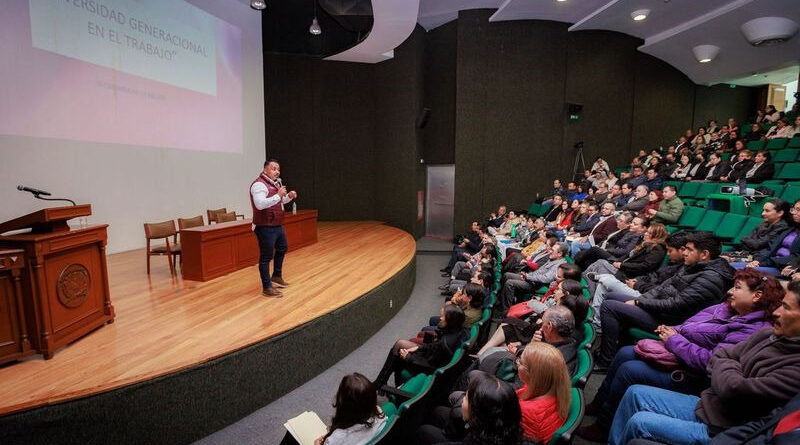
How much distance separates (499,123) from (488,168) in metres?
0.97

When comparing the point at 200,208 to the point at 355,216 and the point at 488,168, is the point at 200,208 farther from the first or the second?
the point at 488,168

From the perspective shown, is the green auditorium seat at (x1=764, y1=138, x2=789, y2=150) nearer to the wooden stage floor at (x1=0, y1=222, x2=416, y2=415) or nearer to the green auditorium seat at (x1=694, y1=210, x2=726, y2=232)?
the green auditorium seat at (x1=694, y1=210, x2=726, y2=232)

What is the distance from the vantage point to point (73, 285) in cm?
248

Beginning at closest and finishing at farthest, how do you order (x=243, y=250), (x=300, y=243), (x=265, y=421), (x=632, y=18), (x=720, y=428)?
(x=720, y=428) → (x=265, y=421) → (x=243, y=250) → (x=300, y=243) → (x=632, y=18)

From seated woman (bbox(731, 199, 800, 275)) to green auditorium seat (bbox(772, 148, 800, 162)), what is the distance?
132 inches

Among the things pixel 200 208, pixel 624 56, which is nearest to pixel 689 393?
pixel 200 208

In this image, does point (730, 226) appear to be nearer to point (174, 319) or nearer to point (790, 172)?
point (790, 172)

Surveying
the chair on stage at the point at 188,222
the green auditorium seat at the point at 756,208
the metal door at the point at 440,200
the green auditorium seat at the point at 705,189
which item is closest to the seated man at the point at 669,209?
the green auditorium seat at the point at 756,208

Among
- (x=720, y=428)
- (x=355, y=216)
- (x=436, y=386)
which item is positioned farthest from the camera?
(x=355, y=216)

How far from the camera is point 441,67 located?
926 centimetres

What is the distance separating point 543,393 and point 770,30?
8.60 meters

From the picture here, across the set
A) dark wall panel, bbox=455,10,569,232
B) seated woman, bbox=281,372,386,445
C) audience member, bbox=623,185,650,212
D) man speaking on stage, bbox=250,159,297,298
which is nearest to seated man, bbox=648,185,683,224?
audience member, bbox=623,185,650,212

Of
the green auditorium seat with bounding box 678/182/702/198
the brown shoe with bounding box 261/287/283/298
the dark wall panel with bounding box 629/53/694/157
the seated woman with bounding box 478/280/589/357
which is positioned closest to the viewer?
the seated woman with bounding box 478/280/589/357

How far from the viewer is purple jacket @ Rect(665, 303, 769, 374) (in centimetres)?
190
